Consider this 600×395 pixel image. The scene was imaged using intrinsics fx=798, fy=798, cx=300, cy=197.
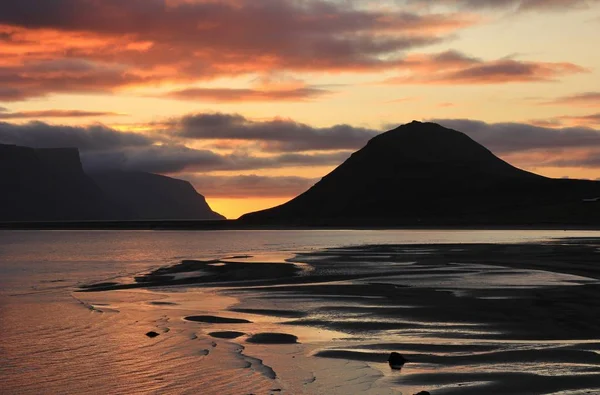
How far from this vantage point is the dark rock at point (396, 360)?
67.7 ft

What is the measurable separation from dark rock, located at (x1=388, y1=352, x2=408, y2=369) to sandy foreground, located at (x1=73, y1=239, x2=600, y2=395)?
11.5 inches

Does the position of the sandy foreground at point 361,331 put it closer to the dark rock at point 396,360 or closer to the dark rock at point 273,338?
the dark rock at point 273,338

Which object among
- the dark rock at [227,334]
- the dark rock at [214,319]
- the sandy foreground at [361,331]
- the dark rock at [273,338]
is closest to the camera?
the sandy foreground at [361,331]

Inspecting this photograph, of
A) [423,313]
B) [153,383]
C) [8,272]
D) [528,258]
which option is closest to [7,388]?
[153,383]

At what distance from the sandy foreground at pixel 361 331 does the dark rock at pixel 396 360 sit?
0.29 metres

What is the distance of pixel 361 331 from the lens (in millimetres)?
27062

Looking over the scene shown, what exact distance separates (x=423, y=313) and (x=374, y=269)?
26.6 meters

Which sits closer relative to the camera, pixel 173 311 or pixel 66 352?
pixel 66 352

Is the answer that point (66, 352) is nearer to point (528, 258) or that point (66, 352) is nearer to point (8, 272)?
point (8, 272)

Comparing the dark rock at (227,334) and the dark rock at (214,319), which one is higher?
the dark rock at (214,319)

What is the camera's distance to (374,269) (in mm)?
57938

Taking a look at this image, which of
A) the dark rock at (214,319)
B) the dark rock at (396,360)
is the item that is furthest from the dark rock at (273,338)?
the dark rock at (396,360)

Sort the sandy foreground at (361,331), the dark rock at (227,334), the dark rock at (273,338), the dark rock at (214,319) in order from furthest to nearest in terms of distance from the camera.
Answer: the dark rock at (214,319) → the dark rock at (227,334) → the dark rock at (273,338) → the sandy foreground at (361,331)

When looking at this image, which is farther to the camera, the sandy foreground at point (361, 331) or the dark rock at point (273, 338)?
Result: the dark rock at point (273, 338)
